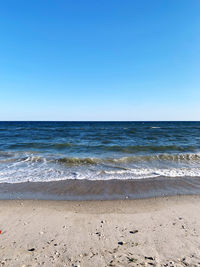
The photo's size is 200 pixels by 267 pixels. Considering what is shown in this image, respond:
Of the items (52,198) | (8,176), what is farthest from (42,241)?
(8,176)

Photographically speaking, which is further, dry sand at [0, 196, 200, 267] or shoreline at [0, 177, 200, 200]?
shoreline at [0, 177, 200, 200]

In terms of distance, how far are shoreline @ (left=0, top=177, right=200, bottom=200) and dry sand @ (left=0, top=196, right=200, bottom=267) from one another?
0.45 meters

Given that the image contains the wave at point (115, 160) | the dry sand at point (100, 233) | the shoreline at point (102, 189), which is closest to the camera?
the dry sand at point (100, 233)

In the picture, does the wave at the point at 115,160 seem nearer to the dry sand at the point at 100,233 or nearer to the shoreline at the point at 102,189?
the shoreline at the point at 102,189

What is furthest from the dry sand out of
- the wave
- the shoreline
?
the wave

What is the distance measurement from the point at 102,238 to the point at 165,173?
5.36 meters

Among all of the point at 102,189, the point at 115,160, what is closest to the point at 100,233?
the point at 102,189

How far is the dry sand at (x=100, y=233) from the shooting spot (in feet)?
8.43

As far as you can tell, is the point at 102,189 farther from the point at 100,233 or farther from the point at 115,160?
the point at 115,160

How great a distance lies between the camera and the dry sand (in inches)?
101

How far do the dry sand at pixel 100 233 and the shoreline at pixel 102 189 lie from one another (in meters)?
0.45

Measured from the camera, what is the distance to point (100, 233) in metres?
3.22

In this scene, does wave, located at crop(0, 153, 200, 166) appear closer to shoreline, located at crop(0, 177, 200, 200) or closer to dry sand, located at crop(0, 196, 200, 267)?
shoreline, located at crop(0, 177, 200, 200)

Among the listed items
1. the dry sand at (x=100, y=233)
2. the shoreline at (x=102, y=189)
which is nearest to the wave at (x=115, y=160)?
the shoreline at (x=102, y=189)
